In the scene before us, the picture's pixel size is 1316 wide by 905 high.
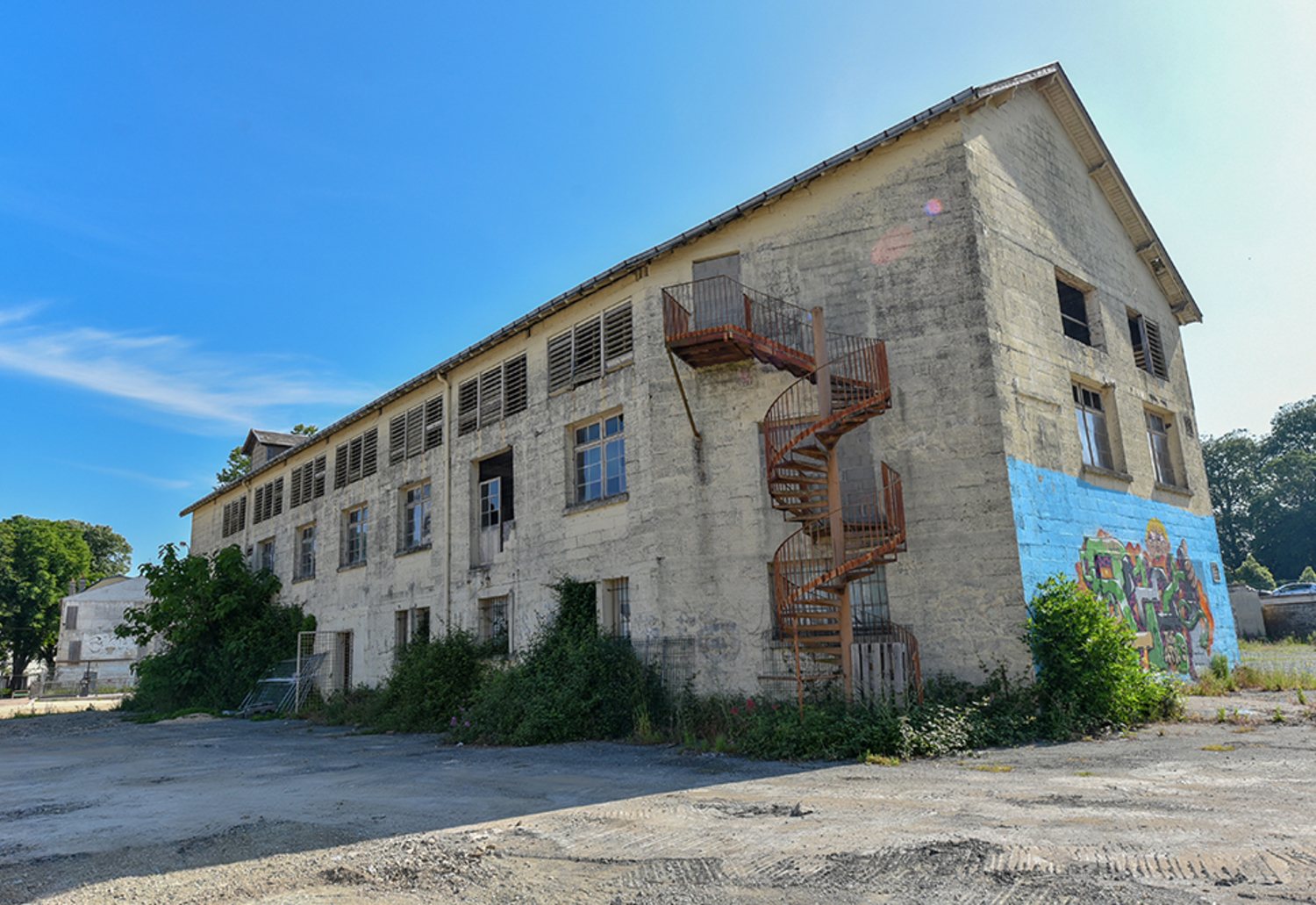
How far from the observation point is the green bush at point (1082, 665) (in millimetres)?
10758

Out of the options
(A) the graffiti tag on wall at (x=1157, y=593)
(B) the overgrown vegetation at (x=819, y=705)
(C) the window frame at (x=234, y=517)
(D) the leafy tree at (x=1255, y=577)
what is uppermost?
(C) the window frame at (x=234, y=517)

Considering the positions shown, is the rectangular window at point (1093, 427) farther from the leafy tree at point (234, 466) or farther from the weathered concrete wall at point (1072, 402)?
the leafy tree at point (234, 466)

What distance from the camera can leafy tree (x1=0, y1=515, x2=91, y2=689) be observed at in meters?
44.7

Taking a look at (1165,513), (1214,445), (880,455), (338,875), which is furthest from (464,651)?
(1214,445)

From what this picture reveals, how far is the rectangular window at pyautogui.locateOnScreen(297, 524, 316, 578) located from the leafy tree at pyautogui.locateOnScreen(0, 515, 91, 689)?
2975cm

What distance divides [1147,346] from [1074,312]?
2379mm

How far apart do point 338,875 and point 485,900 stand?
3.78ft

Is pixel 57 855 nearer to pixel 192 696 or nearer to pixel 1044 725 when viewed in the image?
pixel 1044 725

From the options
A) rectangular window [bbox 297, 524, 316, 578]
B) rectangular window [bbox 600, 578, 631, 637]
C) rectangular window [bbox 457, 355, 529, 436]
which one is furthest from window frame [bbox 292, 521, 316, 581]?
rectangular window [bbox 600, 578, 631, 637]

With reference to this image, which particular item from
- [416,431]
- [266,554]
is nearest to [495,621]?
[416,431]

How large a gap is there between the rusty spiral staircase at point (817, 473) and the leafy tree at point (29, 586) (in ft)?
155

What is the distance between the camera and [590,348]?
16.3m

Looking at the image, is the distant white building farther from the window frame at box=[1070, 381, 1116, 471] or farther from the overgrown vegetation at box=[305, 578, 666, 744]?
the window frame at box=[1070, 381, 1116, 471]

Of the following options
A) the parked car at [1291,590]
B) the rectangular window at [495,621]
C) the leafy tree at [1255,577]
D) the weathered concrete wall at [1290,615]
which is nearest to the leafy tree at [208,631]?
the rectangular window at [495,621]
